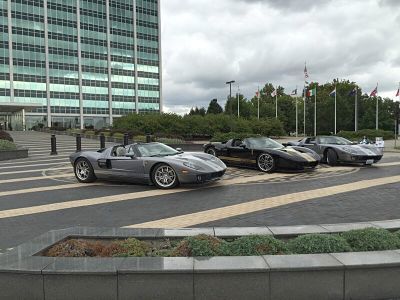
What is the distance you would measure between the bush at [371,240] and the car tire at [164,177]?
6148 millimetres

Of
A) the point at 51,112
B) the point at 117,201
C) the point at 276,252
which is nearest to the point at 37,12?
the point at 51,112

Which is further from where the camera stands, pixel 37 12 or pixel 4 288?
pixel 37 12

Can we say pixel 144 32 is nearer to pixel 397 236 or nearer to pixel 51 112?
pixel 51 112

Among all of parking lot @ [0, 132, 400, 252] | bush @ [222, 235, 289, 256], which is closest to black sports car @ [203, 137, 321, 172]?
parking lot @ [0, 132, 400, 252]

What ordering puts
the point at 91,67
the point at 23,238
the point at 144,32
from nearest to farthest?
1. the point at 23,238
2. the point at 91,67
3. the point at 144,32

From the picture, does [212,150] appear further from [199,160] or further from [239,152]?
[199,160]

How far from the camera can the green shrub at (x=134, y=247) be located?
4.15m

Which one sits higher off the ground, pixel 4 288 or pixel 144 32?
pixel 144 32

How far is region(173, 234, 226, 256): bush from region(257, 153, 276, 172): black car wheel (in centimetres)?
919

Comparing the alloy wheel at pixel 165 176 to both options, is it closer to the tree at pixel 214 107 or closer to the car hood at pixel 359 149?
the car hood at pixel 359 149

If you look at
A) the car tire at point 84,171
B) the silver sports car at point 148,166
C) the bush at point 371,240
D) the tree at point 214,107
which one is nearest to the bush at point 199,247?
the bush at point 371,240

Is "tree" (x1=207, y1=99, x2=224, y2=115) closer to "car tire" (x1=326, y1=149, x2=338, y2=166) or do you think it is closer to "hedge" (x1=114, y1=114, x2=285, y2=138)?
"hedge" (x1=114, y1=114, x2=285, y2=138)

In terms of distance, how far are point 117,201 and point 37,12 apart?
84270 millimetres

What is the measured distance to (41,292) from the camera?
3527mm
